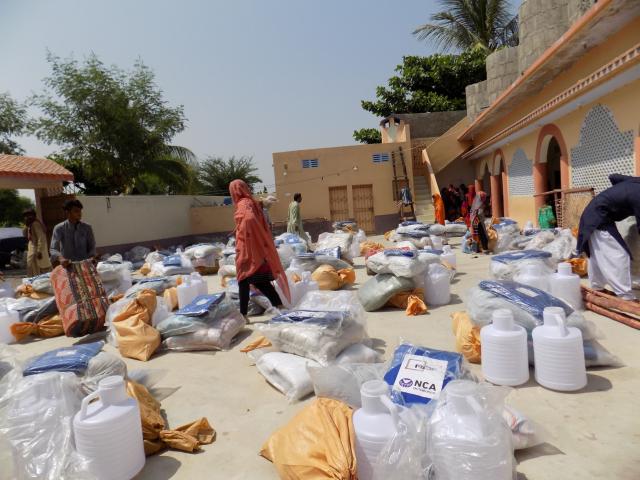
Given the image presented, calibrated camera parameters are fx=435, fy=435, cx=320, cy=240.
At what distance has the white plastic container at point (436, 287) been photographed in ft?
15.9

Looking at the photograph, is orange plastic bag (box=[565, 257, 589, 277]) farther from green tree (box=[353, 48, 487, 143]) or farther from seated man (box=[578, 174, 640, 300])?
green tree (box=[353, 48, 487, 143])

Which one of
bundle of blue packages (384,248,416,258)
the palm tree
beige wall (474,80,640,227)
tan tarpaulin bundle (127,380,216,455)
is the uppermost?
the palm tree

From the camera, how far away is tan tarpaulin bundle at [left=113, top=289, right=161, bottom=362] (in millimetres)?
3727

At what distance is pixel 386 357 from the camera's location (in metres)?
3.39

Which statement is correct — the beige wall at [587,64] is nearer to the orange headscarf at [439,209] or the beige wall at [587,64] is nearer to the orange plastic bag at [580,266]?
the orange headscarf at [439,209]

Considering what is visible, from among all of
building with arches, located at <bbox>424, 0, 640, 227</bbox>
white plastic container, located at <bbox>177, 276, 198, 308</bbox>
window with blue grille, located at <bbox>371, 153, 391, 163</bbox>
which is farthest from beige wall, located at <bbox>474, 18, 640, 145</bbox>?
white plastic container, located at <bbox>177, 276, 198, 308</bbox>

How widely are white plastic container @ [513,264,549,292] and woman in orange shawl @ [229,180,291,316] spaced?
2442 mm

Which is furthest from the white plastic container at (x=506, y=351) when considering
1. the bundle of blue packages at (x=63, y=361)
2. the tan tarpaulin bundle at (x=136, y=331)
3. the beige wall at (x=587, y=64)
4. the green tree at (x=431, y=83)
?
the green tree at (x=431, y=83)

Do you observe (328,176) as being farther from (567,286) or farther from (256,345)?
(256,345)

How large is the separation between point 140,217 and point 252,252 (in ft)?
34.3

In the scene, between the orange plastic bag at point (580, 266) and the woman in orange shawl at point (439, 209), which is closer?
the orange plastic bag at point (580, 266)

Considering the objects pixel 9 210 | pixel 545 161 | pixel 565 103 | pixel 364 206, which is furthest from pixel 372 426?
pixel 9 210

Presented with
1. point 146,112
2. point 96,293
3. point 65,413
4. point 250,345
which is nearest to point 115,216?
point 146,112

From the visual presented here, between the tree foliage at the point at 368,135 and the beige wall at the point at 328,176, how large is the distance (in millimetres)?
7986
